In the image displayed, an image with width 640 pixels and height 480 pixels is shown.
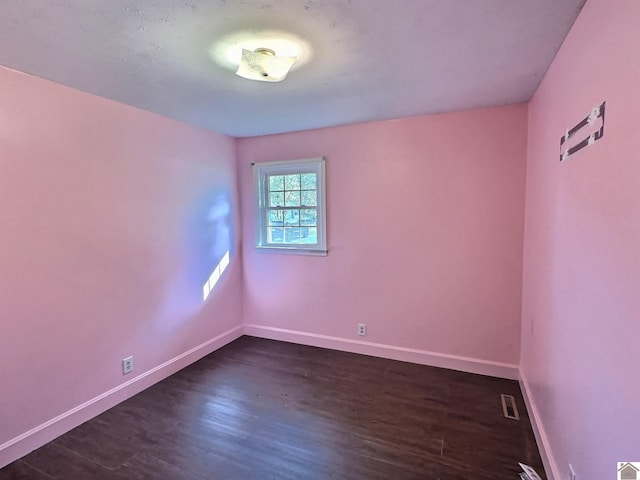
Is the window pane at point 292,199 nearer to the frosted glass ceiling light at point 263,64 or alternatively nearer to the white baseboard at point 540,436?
the frosted glass ceiling light at point 263,64

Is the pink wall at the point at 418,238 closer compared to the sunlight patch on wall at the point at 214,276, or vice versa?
the pink wall at the point at 418,238

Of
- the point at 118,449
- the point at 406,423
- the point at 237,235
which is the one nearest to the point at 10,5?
the point at 118,449

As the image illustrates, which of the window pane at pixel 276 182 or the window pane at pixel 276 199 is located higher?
the window pane at pixel 276 182

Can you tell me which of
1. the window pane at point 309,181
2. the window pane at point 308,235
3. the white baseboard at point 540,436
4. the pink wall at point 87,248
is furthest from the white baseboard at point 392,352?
the window pane at point 309,181

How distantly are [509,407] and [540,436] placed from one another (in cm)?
47

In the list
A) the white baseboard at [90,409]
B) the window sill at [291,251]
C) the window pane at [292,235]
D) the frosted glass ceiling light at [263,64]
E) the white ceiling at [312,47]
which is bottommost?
the white baseboard at [90,409]

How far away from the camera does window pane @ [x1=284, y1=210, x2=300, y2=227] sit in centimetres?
372

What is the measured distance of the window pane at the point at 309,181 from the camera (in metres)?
3.58

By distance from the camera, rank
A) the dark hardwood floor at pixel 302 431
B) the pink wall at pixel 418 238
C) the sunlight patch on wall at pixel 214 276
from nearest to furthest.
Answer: the dark hardwood floor at pixel 302 431
the pink wall at pixel 418 238
the sunlight patch on wall at pixel 214 276

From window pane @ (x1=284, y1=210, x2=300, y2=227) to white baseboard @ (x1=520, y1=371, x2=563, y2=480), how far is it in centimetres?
259

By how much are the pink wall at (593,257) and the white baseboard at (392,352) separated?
0.84m

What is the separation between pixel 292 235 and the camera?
3.77 metres

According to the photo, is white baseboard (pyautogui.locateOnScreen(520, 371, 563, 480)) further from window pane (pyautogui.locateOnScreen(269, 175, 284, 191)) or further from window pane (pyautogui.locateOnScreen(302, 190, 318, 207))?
window pane (pyautogui.locateOnScreen(269, 175, 284, 191))

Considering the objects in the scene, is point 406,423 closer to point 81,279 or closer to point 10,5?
point 81,279
